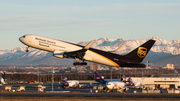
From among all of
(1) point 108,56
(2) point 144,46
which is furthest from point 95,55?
(2) point 144,46

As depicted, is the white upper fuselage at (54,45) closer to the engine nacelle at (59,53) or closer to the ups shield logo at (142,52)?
the engine nacelle at (59,53)

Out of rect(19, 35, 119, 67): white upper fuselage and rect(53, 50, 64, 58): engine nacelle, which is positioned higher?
rect(19, 35, 119, 67): white upper fuselage

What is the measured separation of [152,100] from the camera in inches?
3440

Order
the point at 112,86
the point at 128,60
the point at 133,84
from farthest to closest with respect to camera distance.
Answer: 1. the point at 133,84
2. the point at 112,86
3. the point at 128,60

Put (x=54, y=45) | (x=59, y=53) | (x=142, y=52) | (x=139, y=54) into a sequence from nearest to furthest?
(x=59, y=53), (x=54, y=45), (x=139, y=54), (x=142, y=52)

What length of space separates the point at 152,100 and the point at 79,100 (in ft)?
67.9

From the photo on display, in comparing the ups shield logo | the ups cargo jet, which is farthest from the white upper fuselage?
the ups shield logo

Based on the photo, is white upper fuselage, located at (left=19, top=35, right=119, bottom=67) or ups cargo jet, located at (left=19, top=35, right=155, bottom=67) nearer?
ups cargo jet, located at (left=19, top=35, right=155, bottom=67)

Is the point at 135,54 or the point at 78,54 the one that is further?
the point at 135,54

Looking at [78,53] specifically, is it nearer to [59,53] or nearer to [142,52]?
[59,53]

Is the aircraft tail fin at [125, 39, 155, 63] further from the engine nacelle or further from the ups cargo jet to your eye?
the engine nacelle

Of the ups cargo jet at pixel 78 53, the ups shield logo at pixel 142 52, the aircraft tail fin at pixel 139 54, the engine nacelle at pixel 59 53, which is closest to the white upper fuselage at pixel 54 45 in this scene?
the ups cargo jet at pixel 78 53

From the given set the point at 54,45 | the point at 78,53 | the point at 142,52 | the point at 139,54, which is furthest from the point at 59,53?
the point at 142,52

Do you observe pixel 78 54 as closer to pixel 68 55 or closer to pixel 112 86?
pixel 68 55
